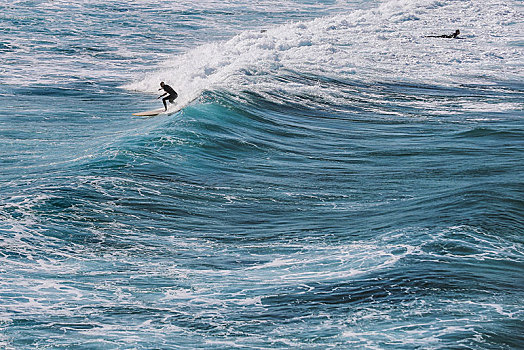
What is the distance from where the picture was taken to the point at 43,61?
31172 mm

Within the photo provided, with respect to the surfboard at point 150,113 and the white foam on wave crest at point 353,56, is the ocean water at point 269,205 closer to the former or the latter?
the white foam on wave crest at point 353,56

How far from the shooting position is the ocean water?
8.32m

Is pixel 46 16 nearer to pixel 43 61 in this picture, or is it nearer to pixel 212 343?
pixel 43 61

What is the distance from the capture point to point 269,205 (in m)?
12.8

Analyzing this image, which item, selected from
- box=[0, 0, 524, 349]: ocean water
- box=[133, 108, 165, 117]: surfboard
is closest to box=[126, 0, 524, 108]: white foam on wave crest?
box=[0, 0, 524, 349]: ocean water

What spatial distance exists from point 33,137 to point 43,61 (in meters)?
13.6

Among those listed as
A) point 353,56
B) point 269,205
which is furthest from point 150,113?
point 353,56

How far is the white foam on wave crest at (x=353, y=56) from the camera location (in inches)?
965

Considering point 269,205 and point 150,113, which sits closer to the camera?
point 269,205

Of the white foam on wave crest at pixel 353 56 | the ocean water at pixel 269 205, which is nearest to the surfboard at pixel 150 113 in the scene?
the ocean water at pixel 269 205

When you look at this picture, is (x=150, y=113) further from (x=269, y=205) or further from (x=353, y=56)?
(x=353, y=56)

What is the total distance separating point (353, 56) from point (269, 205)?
17734 mm

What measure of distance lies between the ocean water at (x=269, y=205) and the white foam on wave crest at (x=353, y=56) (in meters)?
0.19

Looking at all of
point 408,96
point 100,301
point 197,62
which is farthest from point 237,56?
point 100,301
